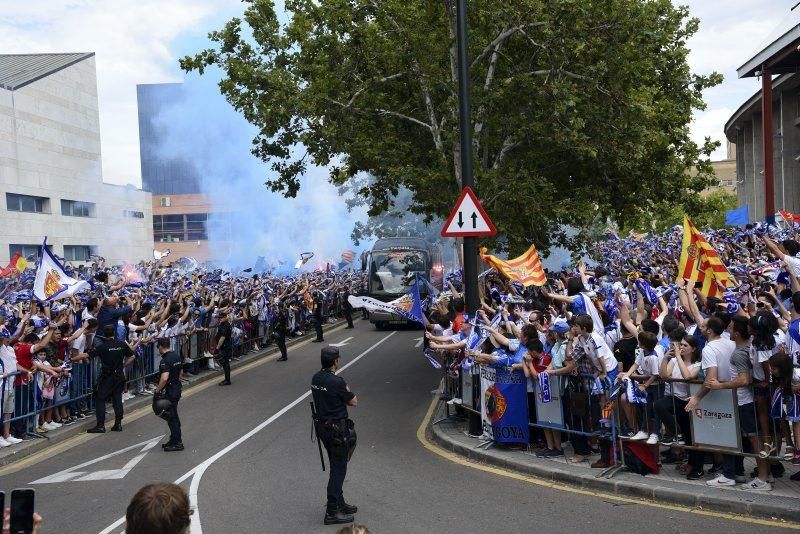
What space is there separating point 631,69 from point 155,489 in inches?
618

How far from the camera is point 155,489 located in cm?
323

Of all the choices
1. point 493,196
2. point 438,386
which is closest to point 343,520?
point 438,386

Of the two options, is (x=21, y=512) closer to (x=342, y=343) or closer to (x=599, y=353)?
(x=599, y=353)

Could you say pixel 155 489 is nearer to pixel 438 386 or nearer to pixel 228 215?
pixel 438 386

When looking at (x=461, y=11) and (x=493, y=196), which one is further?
(x=493, y=196)

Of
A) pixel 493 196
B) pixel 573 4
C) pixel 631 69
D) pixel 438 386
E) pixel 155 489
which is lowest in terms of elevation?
pixel 438 386

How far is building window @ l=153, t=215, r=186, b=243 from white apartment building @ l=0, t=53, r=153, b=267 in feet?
42.9

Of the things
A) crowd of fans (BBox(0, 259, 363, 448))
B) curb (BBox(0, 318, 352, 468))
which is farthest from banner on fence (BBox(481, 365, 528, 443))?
crowd of fans (BBox(0, 259, 363, 448))

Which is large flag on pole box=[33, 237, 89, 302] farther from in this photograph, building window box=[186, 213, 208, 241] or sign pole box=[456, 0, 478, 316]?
building window box=[186, 213, 208, 241]

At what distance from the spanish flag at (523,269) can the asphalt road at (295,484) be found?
2.97 meters

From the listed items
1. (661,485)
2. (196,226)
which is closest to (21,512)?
(661,485)

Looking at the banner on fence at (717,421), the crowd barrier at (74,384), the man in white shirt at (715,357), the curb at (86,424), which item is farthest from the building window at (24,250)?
the man in white shirt at (715,357)

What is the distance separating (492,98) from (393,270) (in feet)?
56.7

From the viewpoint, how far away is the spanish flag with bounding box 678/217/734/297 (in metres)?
12.1
